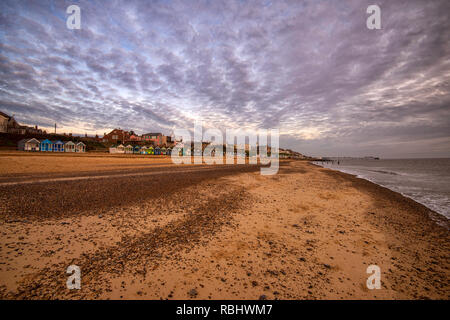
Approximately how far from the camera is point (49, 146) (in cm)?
5875

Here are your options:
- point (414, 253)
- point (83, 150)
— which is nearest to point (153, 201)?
point (414, 253)

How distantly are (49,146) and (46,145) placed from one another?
0.87m

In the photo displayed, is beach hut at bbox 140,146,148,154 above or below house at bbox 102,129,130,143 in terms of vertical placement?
below

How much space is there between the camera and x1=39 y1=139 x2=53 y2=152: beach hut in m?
56.9

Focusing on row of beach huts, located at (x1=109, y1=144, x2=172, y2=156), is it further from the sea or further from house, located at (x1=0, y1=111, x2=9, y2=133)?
the sea

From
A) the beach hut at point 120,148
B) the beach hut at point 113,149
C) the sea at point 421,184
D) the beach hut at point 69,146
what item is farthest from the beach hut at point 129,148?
the sea at point 421,184

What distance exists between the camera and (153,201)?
960cm

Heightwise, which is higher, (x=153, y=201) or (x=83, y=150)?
(x=83, y=150)

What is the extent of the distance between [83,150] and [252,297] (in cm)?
8438

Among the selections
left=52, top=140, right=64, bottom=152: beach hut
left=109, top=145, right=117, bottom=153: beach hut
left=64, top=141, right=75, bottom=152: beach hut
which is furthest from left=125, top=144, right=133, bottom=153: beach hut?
left=52, top=140, right=64, bottom=152: beach hut

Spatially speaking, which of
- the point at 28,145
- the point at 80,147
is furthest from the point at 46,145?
the point at 80,147

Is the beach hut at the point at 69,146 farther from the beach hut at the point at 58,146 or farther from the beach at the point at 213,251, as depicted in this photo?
the beach at the point at 213,251

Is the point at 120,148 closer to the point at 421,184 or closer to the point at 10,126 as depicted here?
the point at 10,126

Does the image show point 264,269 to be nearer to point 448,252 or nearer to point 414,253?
point 414,253
